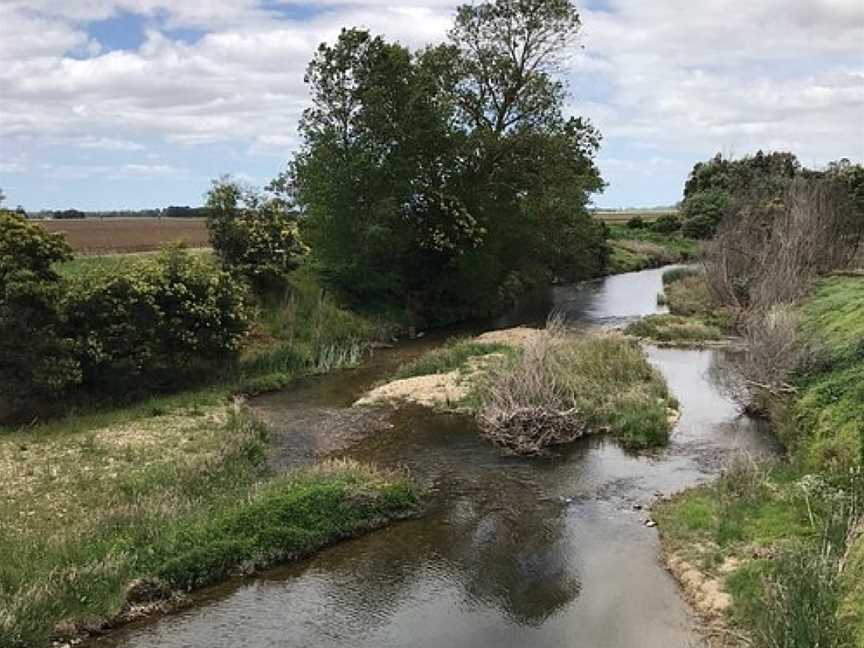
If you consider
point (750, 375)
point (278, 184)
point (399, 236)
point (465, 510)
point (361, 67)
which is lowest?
point (465, 510)

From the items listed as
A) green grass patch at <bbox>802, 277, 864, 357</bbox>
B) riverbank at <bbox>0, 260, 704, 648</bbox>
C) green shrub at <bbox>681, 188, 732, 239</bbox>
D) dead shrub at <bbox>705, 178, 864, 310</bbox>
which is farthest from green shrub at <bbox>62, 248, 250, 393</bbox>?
green shrub at <bbox>681, 188, 732, 239</bbox>

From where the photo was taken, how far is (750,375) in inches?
1045

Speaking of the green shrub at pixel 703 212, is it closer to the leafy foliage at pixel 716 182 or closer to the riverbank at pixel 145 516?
the leafy foliage at pixel 716 182

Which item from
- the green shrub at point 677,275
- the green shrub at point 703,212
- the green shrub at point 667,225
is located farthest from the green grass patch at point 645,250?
the green shrub at point 677,275

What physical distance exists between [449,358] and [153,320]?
12.0 meters

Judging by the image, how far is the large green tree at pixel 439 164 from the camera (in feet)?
140

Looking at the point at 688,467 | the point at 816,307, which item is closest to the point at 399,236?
the point at 816,307

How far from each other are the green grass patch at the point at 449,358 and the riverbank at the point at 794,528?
1263 centimetres

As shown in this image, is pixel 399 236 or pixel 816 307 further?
pixel 399 236

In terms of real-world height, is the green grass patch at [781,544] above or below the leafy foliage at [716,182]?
below

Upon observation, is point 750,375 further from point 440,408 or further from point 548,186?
point 548,186

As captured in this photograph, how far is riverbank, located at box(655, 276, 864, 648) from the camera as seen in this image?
11836 mm

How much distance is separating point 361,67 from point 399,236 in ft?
28.9

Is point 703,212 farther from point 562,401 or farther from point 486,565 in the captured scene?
point 486,565
